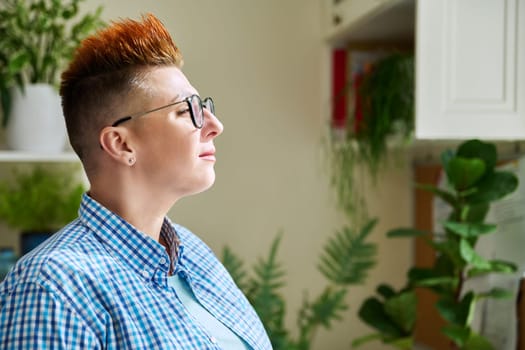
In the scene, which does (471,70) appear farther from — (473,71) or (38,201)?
(38,201)

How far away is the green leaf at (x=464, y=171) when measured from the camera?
5.13 feet

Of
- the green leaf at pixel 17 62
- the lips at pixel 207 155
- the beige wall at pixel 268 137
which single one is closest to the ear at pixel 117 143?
the lips at pixel 207 155

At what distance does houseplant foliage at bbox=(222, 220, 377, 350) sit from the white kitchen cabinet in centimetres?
57

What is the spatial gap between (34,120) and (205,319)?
3.41 ft

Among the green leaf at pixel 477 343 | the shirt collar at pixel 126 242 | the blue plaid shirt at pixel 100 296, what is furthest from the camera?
the green leaf at pixel 477 343

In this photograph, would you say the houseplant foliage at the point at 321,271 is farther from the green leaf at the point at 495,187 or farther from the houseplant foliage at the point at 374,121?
the green leaf at the point at 495,187

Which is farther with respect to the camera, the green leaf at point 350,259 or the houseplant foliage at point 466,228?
the green leaf at point 350,259

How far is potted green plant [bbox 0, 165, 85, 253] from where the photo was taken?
194 centimetres

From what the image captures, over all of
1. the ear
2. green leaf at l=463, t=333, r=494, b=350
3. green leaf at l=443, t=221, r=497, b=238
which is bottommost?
green leaf at l=463, t=333, r=494, b=350

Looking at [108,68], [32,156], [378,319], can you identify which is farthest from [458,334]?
[32,156]

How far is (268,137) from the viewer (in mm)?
2279

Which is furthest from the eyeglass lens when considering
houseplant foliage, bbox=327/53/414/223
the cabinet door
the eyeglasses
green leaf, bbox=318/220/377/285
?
green leaf, bbox=318/220/377/285

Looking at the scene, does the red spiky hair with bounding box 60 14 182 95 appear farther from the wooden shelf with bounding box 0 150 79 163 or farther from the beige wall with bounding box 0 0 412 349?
the beige wall with bounding box 0 0 412 349

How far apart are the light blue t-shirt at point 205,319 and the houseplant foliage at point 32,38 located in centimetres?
100
